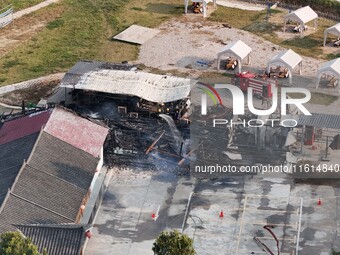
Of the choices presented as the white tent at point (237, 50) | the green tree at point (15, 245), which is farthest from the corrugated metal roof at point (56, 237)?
the white tent at point (237, 50)

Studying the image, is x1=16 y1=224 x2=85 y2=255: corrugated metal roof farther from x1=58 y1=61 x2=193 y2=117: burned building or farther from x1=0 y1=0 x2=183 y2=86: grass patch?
x1=0 y1=0 x2=183 y2=86: grass patch

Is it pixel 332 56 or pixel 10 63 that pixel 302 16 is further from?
pixel 10 63

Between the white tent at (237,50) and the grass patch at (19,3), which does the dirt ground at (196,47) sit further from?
the grass patch at (19,3)

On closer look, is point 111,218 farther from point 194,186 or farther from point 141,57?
point 141,57

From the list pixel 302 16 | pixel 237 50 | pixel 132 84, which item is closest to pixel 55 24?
pixel 237 50

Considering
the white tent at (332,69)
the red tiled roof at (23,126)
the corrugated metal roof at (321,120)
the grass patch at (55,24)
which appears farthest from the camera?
the grass patch at (55,24)

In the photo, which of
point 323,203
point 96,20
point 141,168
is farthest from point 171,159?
point 96,20

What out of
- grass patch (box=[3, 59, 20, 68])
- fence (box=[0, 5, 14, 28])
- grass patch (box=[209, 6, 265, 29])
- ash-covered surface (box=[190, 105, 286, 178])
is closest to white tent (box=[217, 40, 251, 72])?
grass patch (box=[209, 6, 265, 29])
